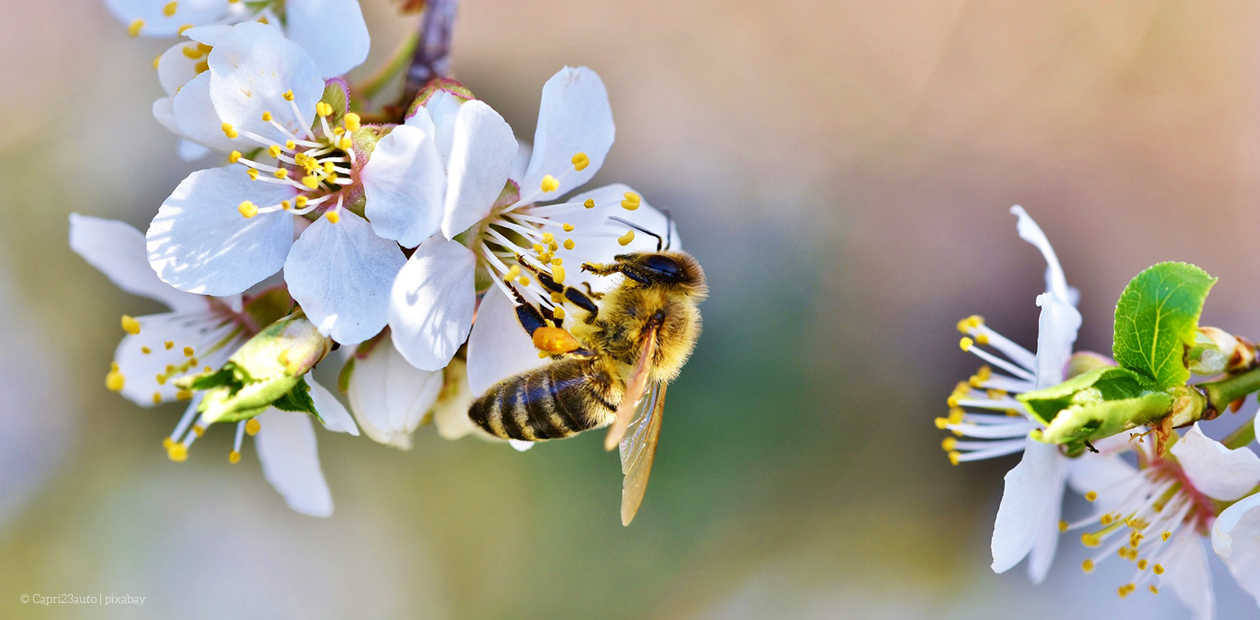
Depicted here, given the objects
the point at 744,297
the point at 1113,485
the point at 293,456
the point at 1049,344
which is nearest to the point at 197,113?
the point at 293,456

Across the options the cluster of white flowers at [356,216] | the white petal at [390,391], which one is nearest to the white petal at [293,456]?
the cluster of white flowers at [356,216]

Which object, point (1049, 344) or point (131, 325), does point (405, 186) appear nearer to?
point (131, 325)

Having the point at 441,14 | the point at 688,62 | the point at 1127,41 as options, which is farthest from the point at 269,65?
the point at 1127,41

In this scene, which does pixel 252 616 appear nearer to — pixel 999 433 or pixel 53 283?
pixel 53 283

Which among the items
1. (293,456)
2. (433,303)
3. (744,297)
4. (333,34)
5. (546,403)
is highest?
(333,34)

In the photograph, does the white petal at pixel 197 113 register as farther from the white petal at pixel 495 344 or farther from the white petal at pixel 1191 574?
the white petal at pixel 1191 574

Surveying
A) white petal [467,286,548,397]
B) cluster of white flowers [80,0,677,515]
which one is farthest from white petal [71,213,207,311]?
white petal [467,286,548,397]
